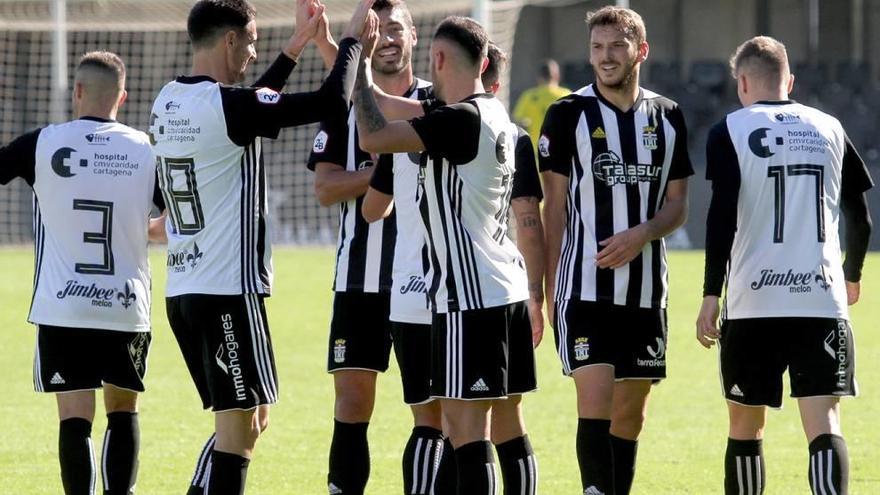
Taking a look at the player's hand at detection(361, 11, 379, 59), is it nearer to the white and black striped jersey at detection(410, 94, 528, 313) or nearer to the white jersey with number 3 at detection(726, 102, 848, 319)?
the white and black striped jersey at detection(410, 94, 528, 313)

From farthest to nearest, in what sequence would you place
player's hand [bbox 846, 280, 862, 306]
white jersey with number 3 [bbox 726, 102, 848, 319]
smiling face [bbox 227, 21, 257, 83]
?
player's hand [bbox 846, 280, 862, 306]
white jersey with number 3 [bbox 726, 102, 848, 319]
smiling face [bbox 227, 21, 257, 83]

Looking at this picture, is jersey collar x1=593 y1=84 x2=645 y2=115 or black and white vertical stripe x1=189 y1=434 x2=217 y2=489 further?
jersey collar x1=593 y1=84 x2=645 y2=115

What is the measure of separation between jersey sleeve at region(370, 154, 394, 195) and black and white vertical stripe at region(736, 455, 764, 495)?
73.5 inches

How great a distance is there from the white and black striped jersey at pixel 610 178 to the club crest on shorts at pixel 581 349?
188 mm

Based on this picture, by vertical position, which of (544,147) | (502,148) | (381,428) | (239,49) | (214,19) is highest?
(214,19)

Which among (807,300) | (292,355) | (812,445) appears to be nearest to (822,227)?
(807,300)

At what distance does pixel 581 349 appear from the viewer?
6.21 m

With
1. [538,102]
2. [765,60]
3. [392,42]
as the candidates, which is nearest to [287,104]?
[392,42]

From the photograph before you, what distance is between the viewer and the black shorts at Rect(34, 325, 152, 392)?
629 cm

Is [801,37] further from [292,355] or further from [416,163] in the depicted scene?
[416,163]

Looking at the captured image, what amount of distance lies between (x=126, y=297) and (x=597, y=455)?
2.17 metres


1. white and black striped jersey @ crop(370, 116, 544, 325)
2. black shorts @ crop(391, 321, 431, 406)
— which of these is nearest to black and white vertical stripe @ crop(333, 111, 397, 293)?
white and black striped jersey @ crop(370, 116, 544, 325)

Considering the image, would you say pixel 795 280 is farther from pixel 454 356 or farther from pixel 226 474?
pixel 226 474

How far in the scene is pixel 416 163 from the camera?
237 inches
